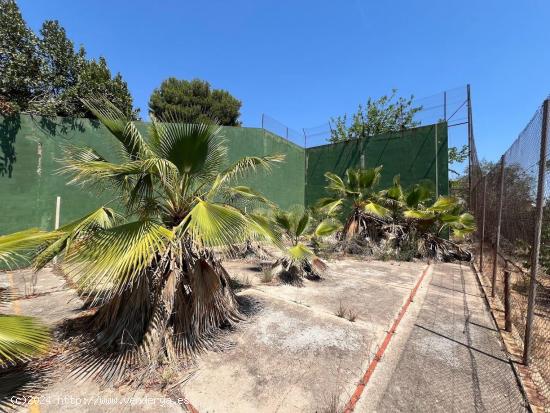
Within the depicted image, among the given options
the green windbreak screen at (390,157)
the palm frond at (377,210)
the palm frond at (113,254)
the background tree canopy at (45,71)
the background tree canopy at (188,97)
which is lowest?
the palm frond at (113,254)

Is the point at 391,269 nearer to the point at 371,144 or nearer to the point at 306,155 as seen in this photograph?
the point at 371,144

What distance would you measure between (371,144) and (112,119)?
10665 mm

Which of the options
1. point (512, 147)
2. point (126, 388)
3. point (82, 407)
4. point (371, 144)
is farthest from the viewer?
point (371, 144)

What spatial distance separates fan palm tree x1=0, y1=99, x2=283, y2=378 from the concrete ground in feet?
1.33

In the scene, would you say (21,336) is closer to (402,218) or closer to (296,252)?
(296,252)

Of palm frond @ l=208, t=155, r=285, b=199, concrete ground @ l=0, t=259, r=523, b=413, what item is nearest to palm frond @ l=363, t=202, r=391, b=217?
concrete ground @ l=0, t=259, r=523, b=413

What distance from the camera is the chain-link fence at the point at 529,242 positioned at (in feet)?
8.75

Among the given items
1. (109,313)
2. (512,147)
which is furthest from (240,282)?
(512,147)

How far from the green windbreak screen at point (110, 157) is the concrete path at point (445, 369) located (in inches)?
140

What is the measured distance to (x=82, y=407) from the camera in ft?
7.23

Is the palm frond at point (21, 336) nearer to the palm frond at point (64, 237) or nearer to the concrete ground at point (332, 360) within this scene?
the concrete ground at point (332, 360)

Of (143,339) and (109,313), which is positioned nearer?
(143,339)

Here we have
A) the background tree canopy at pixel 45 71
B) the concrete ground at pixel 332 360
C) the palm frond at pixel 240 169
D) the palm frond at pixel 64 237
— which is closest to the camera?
the concrete ground at pixel 332 360

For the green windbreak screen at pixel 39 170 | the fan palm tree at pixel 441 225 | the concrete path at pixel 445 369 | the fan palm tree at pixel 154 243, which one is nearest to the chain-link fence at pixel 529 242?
Answer: the concrete path at pixel 445 369
